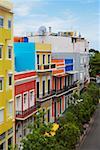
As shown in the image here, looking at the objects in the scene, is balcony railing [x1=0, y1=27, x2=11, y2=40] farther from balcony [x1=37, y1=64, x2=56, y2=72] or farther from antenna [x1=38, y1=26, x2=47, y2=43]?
antenna [x1=38, y1=26, x2=47, y2=43]

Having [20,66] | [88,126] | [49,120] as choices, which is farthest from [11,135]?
[88,126]

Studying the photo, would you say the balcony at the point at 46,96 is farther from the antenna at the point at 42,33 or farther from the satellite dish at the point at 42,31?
the antenna at the point at 42,33

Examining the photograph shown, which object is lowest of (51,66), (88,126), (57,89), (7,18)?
(88,126)

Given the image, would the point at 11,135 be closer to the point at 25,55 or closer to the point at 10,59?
the point at 10,59

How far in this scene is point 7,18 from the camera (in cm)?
3112

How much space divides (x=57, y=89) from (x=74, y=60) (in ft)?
44.6

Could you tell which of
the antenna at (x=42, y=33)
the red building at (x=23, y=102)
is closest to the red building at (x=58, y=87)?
the antenna at (x=42, y=33)

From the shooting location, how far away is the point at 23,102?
35.0 metres

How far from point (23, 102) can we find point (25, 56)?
5646 mm

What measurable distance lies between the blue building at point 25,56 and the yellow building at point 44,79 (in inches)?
98.7

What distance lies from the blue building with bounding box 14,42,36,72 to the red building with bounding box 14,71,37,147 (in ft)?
3.80

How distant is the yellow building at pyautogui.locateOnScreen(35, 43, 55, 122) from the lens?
→ 137ft

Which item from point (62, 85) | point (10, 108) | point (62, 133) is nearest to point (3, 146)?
point (10, 108)

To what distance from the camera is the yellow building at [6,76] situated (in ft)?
97.1
